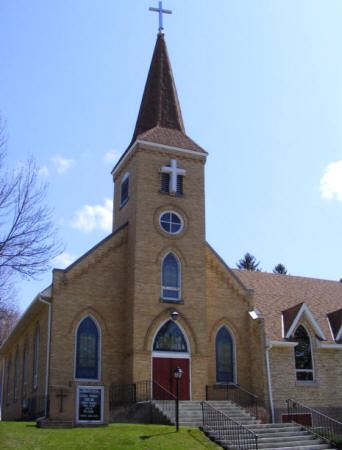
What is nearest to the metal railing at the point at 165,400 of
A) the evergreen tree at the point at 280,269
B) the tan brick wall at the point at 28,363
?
the tan brick wall at the point at 28,363

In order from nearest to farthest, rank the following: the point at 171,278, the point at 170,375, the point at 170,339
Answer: the point at 170,375
the point at 170,339
the point at 171,278

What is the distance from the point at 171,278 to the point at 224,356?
4008 mm

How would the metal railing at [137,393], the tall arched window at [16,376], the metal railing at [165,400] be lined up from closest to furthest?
the metal railing at [165,400], the metal railing at [137,393], the tall arched window at [16,376]

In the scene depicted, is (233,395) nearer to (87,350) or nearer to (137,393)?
(137,393)

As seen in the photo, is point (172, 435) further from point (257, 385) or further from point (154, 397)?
point (257, 385)

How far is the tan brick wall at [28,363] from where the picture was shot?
23.8 meters

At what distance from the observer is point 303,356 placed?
25.8 m

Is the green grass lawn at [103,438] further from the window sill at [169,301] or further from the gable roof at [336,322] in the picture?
the gable roof at [336,322]

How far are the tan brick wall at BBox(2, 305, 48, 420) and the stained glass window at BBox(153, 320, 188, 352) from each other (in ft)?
14.7

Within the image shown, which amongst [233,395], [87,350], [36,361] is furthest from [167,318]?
[36,361]

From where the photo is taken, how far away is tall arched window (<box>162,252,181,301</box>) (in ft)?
80.5

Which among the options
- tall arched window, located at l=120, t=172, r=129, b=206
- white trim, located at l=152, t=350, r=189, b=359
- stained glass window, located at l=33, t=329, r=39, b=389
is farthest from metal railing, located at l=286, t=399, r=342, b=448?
tall arched window, located at l=120, t=172, r=129, b=206

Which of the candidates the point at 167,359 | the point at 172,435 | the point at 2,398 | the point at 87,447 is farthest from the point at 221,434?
the point at 2,398

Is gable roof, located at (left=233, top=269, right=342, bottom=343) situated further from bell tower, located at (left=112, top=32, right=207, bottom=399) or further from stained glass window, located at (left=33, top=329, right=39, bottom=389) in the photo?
stained glass window, located at (left=33, top=329, right=39, bottom=389)
